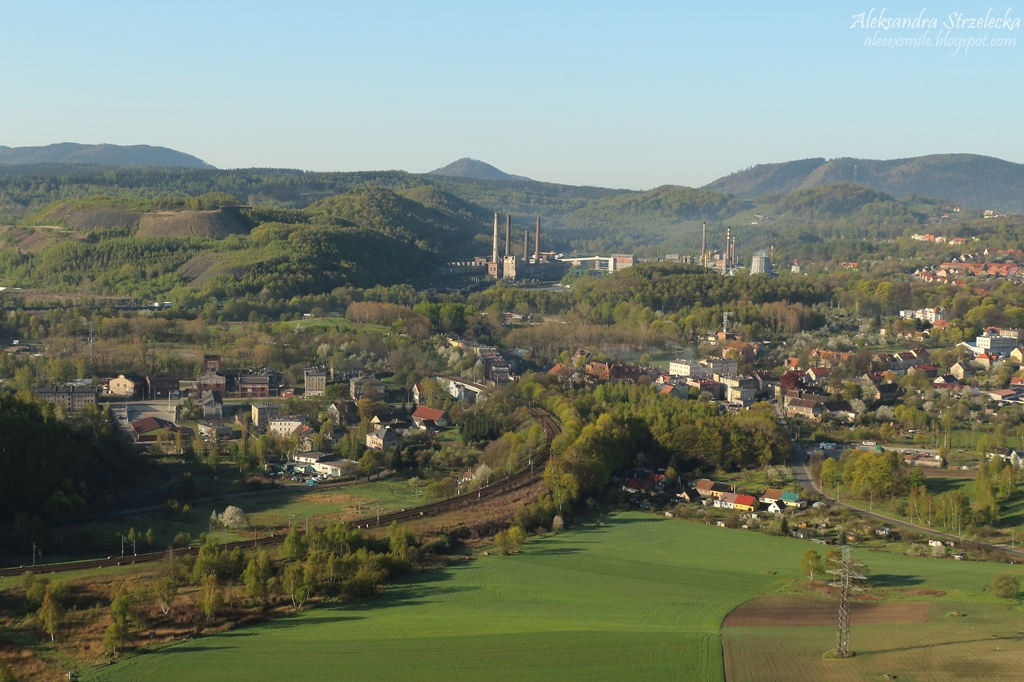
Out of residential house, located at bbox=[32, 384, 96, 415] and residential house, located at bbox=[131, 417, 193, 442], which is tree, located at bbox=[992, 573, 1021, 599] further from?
residential house, located at bbox=[32, 384, 96, 415]

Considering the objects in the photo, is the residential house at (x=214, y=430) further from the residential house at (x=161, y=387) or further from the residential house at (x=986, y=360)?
the residential house at (x=986, y=360)

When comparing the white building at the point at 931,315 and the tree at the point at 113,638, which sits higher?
the white building at the point at 931,315

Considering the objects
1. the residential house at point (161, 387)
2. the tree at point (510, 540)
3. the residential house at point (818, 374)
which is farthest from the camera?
the residential house at point (818, 374)

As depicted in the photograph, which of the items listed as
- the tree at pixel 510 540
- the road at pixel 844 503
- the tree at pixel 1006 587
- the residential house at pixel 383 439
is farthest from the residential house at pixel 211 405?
the tree at pixel 1006 587

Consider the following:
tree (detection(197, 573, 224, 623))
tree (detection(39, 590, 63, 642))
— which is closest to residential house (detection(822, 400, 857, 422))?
tree (detection(197, 573, 224, 623))

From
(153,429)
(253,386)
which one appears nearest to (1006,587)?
(153,429)

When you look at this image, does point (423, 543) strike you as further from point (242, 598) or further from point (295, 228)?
point (295, 228)

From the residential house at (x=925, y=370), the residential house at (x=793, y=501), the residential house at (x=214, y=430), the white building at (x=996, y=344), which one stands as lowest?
the residential house at (x=214, y=430)
